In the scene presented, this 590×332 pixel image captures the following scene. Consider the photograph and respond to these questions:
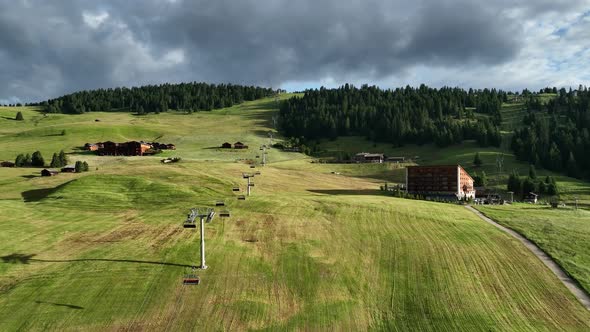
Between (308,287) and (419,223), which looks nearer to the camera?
(308,287)

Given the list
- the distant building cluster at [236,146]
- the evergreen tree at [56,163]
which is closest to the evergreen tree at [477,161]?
the distant building cluster at [236,146]

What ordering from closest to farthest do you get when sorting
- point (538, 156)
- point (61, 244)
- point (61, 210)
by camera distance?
point (61, 244), point (61, 210), point (538, 156)

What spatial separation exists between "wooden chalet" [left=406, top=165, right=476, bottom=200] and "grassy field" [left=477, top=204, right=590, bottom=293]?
21.9 metres

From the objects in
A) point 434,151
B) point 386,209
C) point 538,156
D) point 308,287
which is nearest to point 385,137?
point 434,151

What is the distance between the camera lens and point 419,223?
5572 cm

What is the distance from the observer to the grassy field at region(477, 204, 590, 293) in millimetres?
41688

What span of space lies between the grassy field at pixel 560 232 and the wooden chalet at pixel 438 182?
21868mm

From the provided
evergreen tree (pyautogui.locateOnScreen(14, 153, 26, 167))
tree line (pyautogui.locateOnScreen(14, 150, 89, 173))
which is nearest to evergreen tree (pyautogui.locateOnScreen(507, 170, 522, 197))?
tree line (pyautogui.locateOnScreen(14, 150, 89, 173))

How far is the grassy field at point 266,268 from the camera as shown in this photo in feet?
107

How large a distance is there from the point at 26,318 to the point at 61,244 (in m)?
15.6

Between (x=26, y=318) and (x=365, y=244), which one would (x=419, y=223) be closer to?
(x=365, y=244)

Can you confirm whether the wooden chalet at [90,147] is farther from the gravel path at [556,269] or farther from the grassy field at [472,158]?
the gravel path at [556,269]

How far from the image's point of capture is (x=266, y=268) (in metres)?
40.3

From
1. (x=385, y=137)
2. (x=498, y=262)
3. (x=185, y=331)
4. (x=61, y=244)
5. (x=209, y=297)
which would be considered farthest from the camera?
(x=385, y=137)
